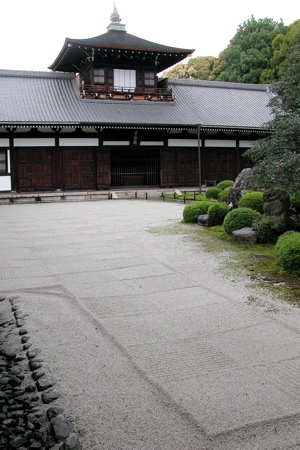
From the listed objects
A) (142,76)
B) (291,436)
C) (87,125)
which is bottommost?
(291,436)

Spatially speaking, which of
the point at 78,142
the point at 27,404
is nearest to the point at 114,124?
the point at 78,142

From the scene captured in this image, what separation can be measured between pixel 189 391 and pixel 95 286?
3.32 meters

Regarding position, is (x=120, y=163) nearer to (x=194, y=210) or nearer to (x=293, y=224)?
(x=194, y=210)

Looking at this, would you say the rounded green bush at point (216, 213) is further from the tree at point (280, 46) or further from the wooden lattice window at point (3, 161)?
the tree at point (280, 46)

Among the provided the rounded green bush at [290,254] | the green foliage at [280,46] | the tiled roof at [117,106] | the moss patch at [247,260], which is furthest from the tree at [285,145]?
the green foliage at [280,46]

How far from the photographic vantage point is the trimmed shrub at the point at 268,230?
30.6 feet

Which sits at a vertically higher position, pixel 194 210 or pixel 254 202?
pixel 254 202

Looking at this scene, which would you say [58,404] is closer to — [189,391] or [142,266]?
[189,391]

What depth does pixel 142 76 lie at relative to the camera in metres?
27.2

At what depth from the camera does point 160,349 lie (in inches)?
167

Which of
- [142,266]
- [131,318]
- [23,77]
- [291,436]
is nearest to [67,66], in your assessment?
[23,77]

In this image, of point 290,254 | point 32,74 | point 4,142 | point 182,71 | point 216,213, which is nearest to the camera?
point 290,254

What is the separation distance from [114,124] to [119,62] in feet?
18.9

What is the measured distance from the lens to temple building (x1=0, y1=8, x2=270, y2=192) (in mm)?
23203
